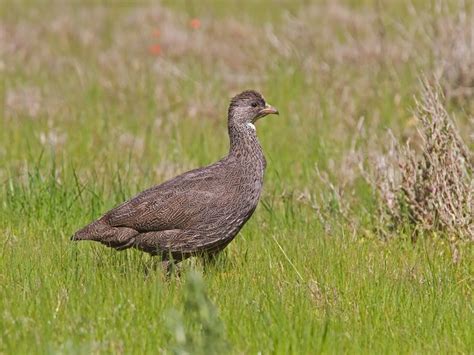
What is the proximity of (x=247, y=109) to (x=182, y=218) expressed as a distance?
1.07 m

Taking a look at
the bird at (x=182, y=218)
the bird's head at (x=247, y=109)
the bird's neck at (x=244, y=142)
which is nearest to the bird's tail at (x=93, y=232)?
the bird at (x=182, y=218)

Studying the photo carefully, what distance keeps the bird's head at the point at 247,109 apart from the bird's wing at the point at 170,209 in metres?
0.68

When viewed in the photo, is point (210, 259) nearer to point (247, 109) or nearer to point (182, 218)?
point (182, 218)

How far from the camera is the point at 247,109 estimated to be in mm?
7500

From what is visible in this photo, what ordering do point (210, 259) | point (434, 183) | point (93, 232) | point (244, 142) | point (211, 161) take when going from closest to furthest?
point (93, 232) → point (210, 259) → point (244, 142) → point (434, 183) → point (211, 161)

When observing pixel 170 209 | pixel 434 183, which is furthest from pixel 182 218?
pixel 434 183

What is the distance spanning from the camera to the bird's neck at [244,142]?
7246 mm

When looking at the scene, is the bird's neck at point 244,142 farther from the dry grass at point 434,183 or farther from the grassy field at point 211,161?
the dry grass at point 434,183

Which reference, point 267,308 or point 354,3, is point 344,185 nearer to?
point 267,308

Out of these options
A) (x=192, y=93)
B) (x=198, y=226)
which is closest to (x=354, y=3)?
(x=192, y=93)

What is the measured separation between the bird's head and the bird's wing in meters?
0.68

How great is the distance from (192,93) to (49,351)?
25.5ft

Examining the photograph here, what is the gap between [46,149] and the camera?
10.0 m

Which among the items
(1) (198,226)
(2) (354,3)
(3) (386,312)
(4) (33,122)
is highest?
(2) (354,3)
